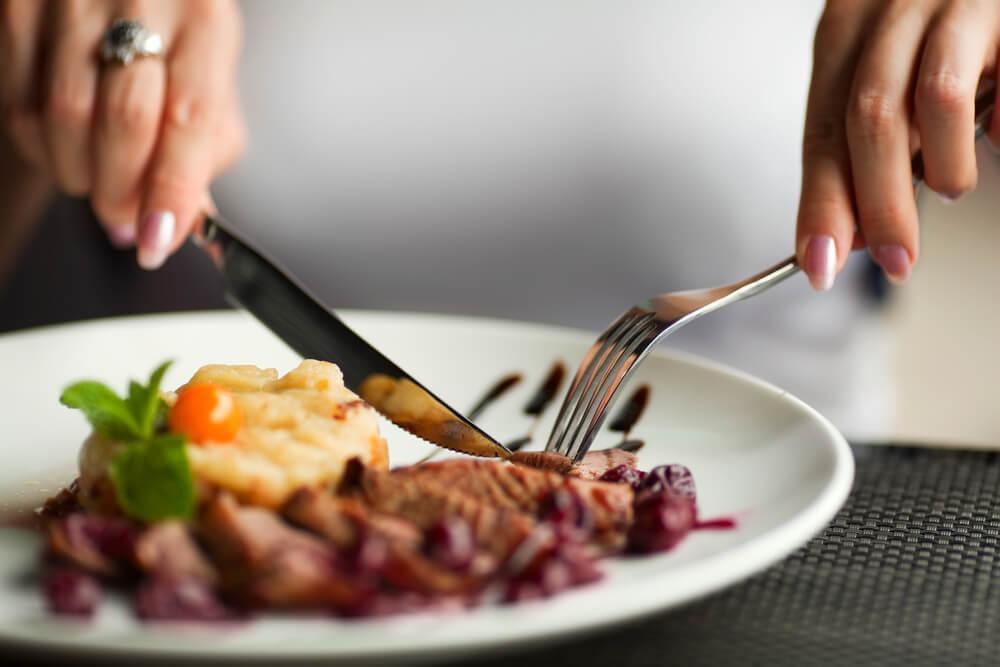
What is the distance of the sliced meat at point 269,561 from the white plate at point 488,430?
1.1 inches

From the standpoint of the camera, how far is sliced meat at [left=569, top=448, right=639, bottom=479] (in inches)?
57.9

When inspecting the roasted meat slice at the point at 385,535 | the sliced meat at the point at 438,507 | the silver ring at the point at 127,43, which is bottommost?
the sliced meat at the point at 438,507

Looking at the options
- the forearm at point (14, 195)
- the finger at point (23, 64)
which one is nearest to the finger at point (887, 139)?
the finger at point (23, 64)

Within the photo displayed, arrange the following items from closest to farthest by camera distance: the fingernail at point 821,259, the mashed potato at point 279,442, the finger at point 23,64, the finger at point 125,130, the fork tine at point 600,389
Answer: the mashed potato at point 279,442 → the fork tine at point 600,389 → the fingernail at point 821,259 → the finger at point 125,130 → the finger at point 23,64

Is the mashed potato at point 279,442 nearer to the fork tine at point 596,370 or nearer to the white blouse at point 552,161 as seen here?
the fork tine at point 596,370

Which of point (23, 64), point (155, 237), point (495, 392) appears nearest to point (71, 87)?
point (23, 64)

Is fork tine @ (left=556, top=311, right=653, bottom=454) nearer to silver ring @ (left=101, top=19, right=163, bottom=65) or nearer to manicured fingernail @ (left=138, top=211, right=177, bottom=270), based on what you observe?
manicured fingernail @ (left=138, top=211, right=177, bottom=270)

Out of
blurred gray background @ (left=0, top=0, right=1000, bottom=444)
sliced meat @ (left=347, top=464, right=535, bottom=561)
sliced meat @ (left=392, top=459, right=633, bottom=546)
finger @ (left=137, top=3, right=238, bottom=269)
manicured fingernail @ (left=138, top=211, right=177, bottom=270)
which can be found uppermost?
finger @ (left=137, top=3, right=238, bottom=269)

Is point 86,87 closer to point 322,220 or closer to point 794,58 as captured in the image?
point 322,220

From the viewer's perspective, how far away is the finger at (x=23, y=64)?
224 centimetres

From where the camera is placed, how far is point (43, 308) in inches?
129

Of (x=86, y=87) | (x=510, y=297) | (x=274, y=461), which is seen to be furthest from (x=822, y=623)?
(x=510, y=297)

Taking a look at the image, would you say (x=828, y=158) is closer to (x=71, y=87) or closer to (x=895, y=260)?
(x=895, y=260)

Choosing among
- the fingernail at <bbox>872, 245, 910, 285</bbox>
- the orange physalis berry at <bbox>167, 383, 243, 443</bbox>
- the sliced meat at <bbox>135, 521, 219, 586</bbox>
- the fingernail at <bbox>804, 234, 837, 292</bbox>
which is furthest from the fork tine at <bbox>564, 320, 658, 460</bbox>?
the sliced meat at <bbox>135, 521, 219, 586</bbox>
